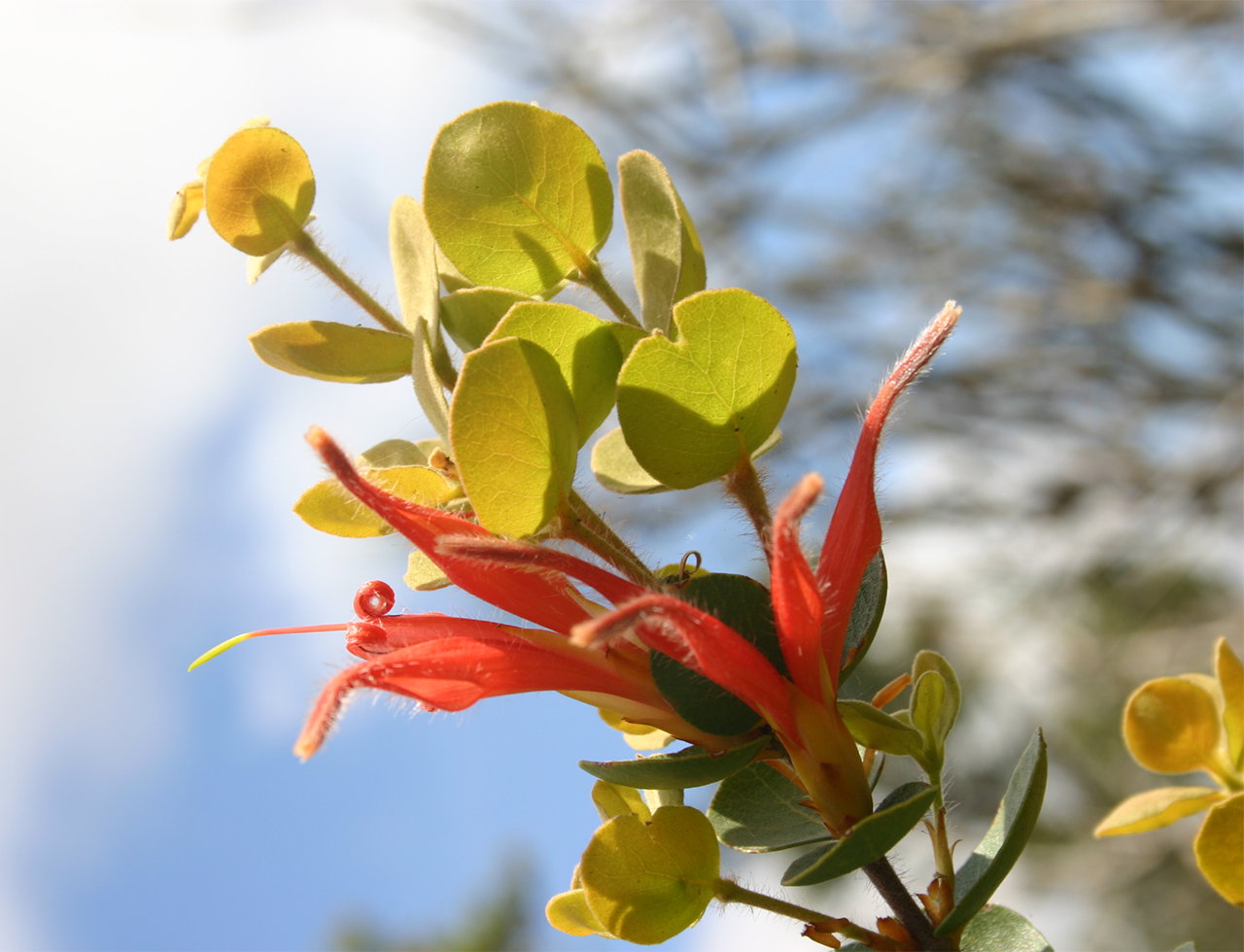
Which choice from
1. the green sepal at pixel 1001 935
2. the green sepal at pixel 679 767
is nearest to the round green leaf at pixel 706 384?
the green sepal at pixel 679 767

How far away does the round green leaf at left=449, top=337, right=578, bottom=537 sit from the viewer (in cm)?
35

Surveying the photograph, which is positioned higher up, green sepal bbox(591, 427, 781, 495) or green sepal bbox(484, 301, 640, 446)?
green sepal bbox(484, 301, 640, 446)

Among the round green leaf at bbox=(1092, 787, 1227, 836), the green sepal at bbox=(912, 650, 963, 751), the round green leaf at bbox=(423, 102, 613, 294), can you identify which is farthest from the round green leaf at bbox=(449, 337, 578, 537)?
the round green leaf at bbox=(1092, 787, 1227, 836)

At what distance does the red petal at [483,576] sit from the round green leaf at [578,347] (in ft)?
0.21

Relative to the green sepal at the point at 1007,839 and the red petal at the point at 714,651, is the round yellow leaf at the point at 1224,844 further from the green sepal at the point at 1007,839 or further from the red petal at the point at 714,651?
the red petal at the point at 714,651

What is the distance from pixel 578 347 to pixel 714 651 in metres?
0.13

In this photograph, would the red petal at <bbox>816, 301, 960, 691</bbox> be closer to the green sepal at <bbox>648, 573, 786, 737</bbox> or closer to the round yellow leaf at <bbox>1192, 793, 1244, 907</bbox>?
the green sepal at <bbox>648, 573, 786, 737</bbox>

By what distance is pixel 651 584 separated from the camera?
41 cm

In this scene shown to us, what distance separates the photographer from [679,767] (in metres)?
0.39

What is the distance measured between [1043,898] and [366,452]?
12.1 feet

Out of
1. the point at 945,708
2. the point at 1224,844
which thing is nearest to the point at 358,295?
the point at 945,708

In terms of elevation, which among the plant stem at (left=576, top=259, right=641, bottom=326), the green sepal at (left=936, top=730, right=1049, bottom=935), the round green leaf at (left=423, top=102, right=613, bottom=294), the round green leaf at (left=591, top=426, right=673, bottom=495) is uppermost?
the round green leaf at (left=423, top=102, right=613, bottom=294)

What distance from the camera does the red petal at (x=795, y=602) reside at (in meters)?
0.36

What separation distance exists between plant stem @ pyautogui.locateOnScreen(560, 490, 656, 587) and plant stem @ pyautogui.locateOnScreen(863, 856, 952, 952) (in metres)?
0.15
